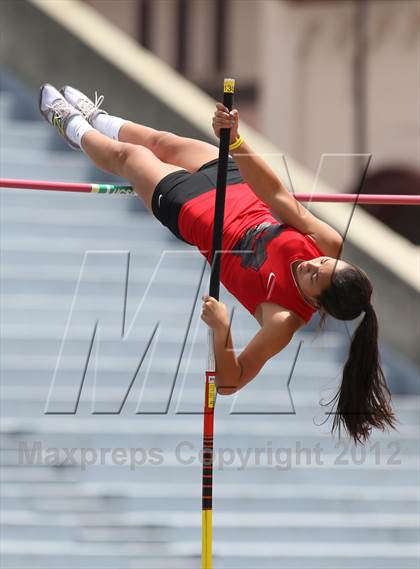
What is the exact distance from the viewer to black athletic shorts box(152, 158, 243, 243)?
4.53 meters

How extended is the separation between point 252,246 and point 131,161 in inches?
20.6

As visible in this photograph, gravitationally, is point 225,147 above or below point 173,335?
above

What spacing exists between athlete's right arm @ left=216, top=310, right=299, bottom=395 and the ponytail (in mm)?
242

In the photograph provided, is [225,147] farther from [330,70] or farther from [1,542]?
[330,70]

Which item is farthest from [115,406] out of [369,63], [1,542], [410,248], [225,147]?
[369,63]

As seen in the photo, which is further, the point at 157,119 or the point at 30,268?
the point at 157,119

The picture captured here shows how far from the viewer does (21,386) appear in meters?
6.46

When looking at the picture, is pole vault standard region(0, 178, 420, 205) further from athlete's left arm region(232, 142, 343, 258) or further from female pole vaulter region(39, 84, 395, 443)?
athlete's left arm region(232, 142, 343, 258)

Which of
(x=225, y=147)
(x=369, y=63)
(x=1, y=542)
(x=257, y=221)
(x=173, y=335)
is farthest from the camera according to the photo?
(x=369, y=63)

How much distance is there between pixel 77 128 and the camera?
189 inches

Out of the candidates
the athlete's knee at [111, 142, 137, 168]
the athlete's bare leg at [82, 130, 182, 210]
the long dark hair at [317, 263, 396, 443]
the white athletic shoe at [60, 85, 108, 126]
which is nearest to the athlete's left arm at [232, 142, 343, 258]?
the long dark hair at [317, 263, 396, 443]

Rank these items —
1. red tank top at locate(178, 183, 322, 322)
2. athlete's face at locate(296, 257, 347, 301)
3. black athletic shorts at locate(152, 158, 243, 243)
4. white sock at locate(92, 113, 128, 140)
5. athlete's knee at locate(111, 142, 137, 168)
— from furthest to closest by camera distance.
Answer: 1. white sock at locate(92, 113, 128, 140)
2. athlete's knee at locate(111, 142, 137, 168)
3. black athletic shorts at locate(152, 158, 243, 243)
4. red tank top at locate(178, 183, 322, 322)
5. athlete's face at locate(296, 257, 347, 301)

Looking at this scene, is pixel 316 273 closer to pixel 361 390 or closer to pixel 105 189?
pixel 361 390

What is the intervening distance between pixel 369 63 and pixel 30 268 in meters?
4.68
